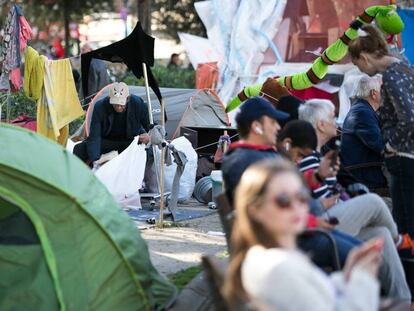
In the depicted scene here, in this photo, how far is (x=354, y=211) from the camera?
5684 millimetres

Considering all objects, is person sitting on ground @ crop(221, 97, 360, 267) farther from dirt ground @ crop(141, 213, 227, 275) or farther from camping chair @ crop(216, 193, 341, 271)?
dirt ground @ crop(141, 213, 227, 275)

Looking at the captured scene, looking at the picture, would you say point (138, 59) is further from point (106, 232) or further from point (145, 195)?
point (106, 232)

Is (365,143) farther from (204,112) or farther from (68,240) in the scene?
(204,112)

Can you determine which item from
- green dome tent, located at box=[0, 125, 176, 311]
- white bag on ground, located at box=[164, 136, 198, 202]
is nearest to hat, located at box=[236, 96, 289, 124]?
green dome tent, located at box=[0, 125, 176, 311]

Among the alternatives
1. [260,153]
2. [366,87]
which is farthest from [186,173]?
[260,153]

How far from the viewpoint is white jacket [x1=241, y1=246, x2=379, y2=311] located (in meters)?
3.26

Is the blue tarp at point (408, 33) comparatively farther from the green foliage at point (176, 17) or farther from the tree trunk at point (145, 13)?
the green foliage at point (176, 17)

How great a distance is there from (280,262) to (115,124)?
7290 mm

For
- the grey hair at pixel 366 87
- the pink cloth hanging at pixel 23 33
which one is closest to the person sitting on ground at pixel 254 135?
the grey hair at pixel 366 87

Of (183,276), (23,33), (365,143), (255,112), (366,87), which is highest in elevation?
(23,33)

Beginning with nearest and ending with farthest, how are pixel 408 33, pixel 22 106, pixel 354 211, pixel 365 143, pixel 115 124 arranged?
pixel 354 211 → pixel 365 143 → pixel 115 124 → pixel 22 106 → pixel 408 33

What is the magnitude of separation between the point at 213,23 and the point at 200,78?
1115mm

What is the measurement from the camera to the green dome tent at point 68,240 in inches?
208

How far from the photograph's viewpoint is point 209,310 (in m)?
Result: 5.48
